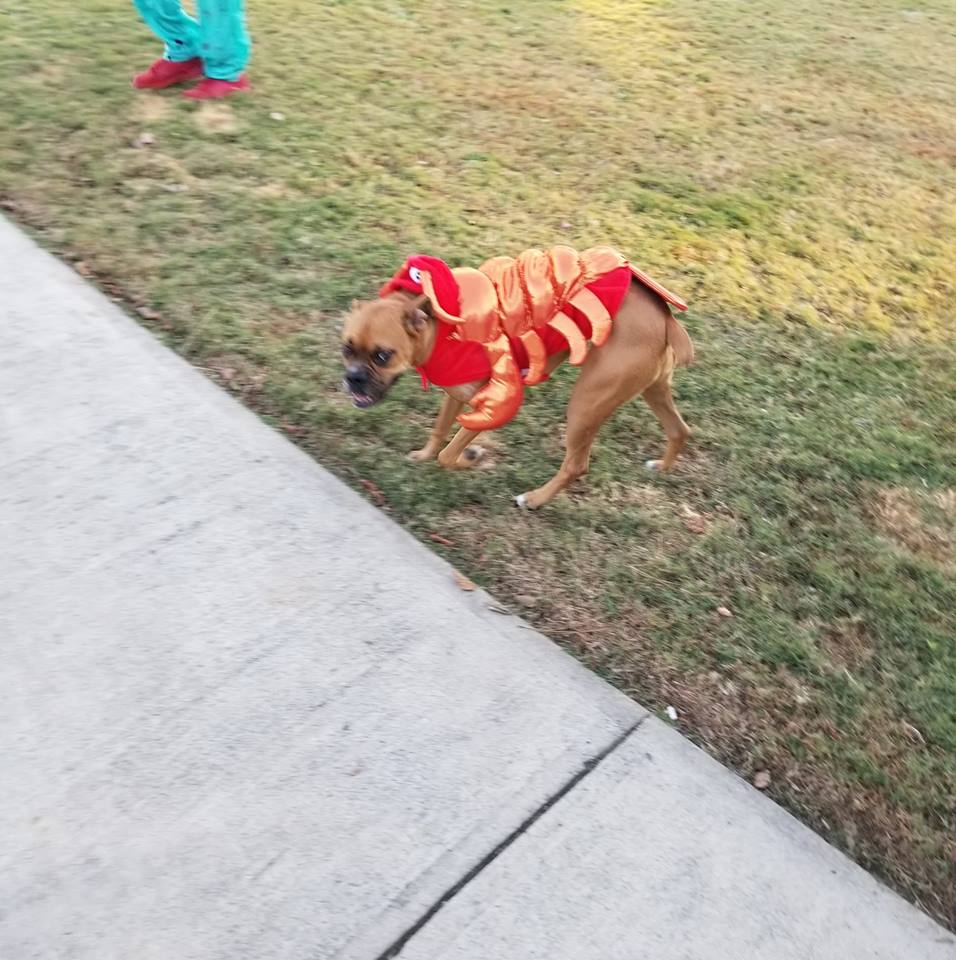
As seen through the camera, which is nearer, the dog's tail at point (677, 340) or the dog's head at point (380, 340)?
the dog's head at point (380, 340)

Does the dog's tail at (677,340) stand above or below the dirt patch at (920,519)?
above

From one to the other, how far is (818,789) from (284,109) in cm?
516

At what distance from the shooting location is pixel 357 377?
9.20 ft

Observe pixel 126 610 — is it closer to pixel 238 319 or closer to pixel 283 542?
pixel 283 542

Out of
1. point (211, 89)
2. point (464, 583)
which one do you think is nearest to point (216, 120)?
point (211, 89)

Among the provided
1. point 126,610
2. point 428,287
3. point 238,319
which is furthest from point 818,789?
point 238,319

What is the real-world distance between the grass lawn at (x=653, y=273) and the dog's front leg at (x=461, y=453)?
8 cm

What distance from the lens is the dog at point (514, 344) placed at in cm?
278

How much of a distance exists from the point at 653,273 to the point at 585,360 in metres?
1.99

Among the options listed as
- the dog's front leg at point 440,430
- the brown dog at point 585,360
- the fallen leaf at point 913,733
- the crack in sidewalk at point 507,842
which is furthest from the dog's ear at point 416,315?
the fallen leaf at point 913,733

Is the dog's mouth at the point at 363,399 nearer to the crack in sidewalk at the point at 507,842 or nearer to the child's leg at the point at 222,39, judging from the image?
the crack in sidewalk at the point at 507,842

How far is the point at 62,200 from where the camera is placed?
14.3 feet

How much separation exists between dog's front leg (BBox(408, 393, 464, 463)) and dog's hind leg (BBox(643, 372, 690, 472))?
776 mm

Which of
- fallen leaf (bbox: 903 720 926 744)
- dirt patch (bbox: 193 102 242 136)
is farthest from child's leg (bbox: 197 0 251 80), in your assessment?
fallen leaf (bbox: 903 720 926 744)
